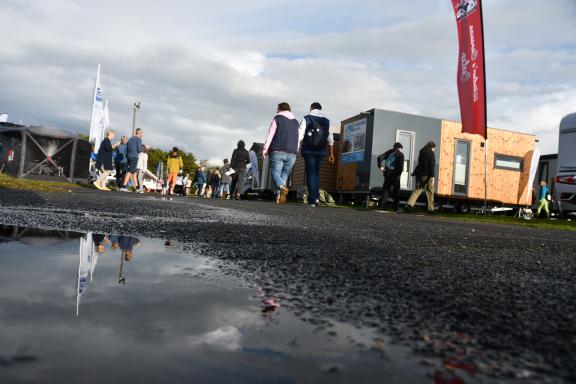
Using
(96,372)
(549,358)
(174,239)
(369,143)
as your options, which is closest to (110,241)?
(174,239)

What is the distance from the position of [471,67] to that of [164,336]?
35.2ft

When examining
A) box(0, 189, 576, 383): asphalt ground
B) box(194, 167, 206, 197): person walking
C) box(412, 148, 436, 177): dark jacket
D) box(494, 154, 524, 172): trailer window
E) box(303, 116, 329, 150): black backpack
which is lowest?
box(0, 189, 576, 383): asphalt ground

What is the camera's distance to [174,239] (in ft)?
9.00

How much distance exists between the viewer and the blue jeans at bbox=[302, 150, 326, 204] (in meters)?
9.99

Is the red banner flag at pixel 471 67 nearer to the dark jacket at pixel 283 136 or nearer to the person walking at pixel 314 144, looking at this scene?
the person walking at pixel 314 144

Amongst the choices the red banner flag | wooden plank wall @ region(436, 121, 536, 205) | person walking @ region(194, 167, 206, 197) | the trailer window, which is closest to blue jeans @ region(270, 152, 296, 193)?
the red banner flag

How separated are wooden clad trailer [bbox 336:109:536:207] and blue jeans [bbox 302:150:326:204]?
5299 mm

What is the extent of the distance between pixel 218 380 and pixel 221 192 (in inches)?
748

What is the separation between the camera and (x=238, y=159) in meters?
16.1

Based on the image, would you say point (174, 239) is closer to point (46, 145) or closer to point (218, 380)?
point (218, 380)

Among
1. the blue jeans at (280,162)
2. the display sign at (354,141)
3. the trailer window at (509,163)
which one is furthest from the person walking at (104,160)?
the trailer window at (509,163)

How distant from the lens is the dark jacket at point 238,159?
52.6 ft

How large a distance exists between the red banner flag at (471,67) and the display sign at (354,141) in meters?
5.10

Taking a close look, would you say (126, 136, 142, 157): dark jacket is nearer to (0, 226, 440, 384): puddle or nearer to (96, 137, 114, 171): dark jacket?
(96, 137, 114, 171): dark jacket
